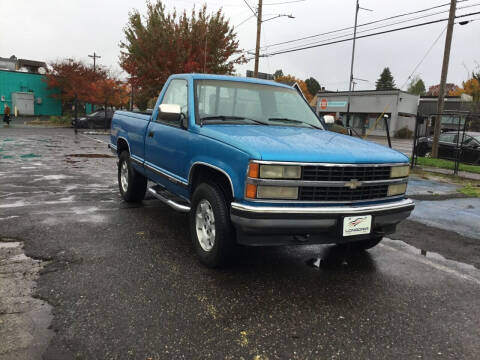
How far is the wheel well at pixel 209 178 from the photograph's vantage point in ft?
12.2

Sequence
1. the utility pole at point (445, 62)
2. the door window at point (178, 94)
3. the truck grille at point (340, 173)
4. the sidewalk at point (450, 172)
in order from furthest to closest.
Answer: the utility pole at point (445, 62) < the sidewalk at point (450, 172) < the door window at point (178, 94) < the truck grille at point (340, 173)

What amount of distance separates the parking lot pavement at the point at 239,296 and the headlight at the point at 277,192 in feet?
2.81

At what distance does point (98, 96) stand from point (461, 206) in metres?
34.3

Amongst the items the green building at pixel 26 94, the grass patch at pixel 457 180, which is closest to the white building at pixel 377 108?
the green building at pixel 26 94

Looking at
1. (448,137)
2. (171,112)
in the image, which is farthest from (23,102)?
(171,112)

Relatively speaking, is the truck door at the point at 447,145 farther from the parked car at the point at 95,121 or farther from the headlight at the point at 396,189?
the parked car at the point at 95,121

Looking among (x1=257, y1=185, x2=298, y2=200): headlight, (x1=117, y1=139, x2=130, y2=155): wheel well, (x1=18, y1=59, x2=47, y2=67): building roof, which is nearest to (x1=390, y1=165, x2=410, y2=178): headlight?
(x1=257, y1=185, x2=298, y2=200): headlight

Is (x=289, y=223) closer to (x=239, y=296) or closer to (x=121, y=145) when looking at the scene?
(x=239, y=296)

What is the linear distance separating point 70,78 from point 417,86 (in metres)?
81.2

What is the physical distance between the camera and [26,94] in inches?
1639

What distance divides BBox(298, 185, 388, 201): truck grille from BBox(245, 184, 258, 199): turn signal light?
1.28ft

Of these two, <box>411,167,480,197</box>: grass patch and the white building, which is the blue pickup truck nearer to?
<box>411,167,480,197</box>: grass patch

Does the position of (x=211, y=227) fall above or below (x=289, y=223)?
below

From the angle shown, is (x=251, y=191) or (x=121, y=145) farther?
(x=121, y=145)
